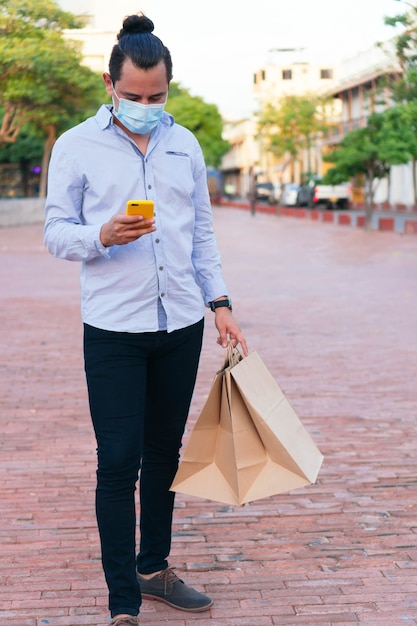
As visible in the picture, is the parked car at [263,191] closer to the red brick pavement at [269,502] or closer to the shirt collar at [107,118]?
the red brick pavement at [269,502]

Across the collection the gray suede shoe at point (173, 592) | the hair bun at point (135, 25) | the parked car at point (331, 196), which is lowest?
the parked car at point (331, 196)

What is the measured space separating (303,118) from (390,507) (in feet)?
179

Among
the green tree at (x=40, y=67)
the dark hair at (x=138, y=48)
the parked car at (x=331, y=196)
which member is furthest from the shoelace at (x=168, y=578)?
the parked car at (x=331, y=196)

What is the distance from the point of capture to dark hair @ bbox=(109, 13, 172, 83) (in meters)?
3.04

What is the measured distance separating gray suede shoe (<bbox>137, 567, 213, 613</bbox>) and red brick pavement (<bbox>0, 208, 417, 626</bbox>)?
0.11 ft

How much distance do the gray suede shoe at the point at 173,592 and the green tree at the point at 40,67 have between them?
76.2 ft

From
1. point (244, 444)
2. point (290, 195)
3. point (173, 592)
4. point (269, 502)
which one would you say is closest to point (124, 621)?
point (173, 592)

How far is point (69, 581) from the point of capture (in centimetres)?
383

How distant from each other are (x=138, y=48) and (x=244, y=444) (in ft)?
4.03

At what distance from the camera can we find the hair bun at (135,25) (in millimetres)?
3129

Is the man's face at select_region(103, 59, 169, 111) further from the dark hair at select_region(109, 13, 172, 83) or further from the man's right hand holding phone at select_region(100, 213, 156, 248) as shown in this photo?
the man's right hand holding phone at select_region(100, 213, 156, 248)

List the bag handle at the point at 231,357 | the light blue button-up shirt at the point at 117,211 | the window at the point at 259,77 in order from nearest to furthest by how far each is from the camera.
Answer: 1. the light blue button-up shirt at the point at 117,211
2. the bag handle at the point at 231,357
3. the window at the point at 259,77

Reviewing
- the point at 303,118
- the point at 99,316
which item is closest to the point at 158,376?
the point at 99,316

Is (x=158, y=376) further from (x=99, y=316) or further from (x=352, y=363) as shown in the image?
(x=352, y=363)
